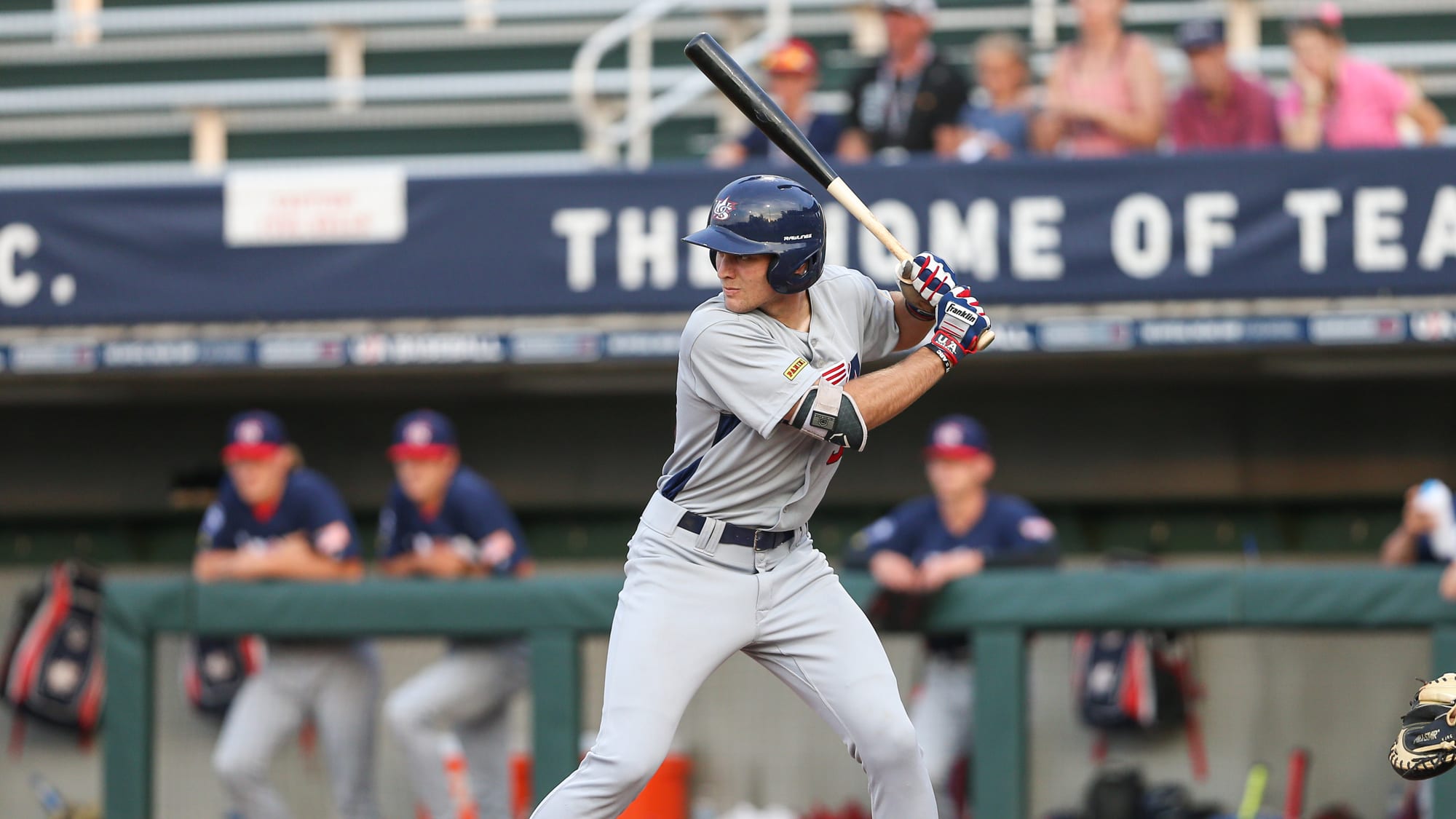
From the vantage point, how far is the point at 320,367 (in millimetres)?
6762

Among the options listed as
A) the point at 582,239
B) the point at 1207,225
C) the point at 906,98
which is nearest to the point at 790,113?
the point at 906,98

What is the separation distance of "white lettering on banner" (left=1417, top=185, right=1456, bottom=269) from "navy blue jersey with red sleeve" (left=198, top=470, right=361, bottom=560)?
141 inches

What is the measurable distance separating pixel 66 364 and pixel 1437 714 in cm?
500

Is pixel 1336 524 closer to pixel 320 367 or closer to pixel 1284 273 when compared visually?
pixel 1284 273

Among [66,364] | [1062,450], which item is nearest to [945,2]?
[1062,450]

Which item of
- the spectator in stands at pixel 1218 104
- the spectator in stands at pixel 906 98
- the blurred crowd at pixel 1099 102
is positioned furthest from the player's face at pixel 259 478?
the spectator in stands at pixel 1218 104

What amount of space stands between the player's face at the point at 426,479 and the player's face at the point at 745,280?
243cm

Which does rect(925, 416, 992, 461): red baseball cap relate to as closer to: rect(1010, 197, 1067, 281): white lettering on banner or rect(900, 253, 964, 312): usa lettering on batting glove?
rect(1010, 197, 1067, 281): white lettering on banner

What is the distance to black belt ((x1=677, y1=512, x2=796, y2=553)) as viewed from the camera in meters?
3.75

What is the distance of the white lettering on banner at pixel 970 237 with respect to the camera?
636 cm

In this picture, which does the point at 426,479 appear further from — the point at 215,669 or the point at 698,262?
the point at 698,262

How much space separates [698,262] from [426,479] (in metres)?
1.25

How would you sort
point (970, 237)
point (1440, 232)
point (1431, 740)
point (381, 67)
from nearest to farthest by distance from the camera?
point (1431, 740)
point (1440, 232)
point (970, 237)
point (381, 67)

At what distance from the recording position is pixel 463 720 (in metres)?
5.52
